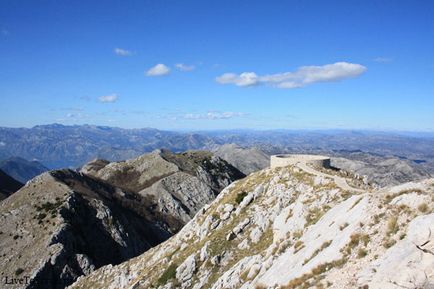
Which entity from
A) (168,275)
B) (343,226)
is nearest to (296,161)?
(168,275)

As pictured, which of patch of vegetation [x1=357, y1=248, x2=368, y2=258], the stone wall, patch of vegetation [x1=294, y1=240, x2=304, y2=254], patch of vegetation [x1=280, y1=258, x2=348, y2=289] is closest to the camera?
patch of vegetation [x1=357, y1=248, x2=368, y2=258]

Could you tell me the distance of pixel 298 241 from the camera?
2975cm

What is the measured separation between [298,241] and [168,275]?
21.2 metres

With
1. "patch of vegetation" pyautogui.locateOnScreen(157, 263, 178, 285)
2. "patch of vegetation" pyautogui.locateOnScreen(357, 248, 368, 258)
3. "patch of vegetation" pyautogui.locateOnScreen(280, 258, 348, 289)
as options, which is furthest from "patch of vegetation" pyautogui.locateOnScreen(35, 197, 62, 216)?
"patch of vegetation" pyautogui.locateOnScreen(357, 248, 368, 258)

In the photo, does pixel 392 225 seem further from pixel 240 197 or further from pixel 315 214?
pixel 240 197

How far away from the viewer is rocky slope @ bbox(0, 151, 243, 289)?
3698 inches

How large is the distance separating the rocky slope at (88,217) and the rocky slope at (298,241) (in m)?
33.3

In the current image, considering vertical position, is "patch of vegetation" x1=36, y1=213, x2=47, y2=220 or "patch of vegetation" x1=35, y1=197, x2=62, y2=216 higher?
"patch of vegetation" x1=35, y1=197, x2=62, y2=216

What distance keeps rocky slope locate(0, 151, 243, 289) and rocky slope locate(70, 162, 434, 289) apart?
33.3 m

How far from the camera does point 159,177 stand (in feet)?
590

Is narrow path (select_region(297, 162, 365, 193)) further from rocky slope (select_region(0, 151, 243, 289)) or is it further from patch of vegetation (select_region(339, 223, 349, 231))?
rocky slope (select_region(0, 151, 243, 289))

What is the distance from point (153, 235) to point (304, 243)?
115 meters

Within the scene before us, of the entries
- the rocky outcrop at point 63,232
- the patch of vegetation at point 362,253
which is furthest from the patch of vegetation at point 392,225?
the rocky outcrop at point 63,232

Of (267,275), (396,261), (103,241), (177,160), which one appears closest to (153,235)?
(103,241)
